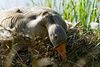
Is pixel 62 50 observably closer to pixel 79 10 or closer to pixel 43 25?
pixel 43 25

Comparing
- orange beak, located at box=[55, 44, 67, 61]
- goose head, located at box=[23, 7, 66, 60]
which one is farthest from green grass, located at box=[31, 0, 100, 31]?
orange beak, located at box=[55, 44, 67, 61]

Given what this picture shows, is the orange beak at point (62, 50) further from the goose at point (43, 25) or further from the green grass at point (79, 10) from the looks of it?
the green grass at point (79, 10)

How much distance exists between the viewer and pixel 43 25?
5.16m

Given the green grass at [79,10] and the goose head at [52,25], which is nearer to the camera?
Result: the goose head at [52,25]

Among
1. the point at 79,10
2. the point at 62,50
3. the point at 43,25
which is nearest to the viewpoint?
the point at 62,50

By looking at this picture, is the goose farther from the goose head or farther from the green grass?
the green grass

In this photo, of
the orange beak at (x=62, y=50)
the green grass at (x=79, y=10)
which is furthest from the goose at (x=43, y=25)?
the green grass at (x=79, y=10)

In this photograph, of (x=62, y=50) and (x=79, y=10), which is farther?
(x=79, y=10)

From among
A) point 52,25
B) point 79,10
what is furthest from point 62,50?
point 79,10

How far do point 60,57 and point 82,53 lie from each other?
0.27 meters

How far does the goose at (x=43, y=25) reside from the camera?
16.3ft

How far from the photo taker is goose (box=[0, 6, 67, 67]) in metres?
4.95

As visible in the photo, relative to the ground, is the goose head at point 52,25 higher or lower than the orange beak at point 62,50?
higher

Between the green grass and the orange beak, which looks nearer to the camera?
the orange beak
